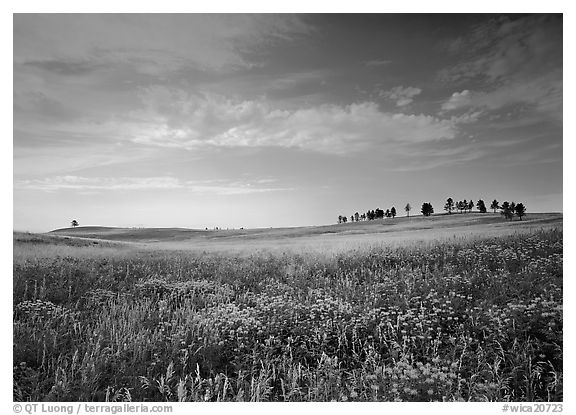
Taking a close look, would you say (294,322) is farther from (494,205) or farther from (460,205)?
(494,205)

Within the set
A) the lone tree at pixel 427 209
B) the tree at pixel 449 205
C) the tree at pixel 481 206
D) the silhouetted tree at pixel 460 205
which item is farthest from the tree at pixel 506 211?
the lone tree at pixel 427 209

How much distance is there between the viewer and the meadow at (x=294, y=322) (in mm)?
3414

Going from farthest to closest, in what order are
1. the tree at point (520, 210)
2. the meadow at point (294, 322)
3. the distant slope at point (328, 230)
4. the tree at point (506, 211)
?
the distant slope at point (328, 230) → the tree at point (506, 211) → the tree at point (520, 210) → the meadow at point (294, 322)

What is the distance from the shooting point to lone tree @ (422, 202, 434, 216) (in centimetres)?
482

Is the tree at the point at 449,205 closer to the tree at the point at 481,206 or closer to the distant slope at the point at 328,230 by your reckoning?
the distant slope at the point at 328,230

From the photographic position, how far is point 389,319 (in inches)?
153

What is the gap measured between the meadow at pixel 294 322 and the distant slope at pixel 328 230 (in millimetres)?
100

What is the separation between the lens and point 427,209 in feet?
15.9

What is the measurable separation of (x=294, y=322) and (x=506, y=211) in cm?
273

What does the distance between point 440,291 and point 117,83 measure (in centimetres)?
424

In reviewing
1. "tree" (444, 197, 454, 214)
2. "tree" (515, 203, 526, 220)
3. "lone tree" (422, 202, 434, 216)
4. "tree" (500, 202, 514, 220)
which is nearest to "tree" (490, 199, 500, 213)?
"tree" (500, 202, 514, 220)

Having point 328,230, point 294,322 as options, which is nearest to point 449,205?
point 328,230

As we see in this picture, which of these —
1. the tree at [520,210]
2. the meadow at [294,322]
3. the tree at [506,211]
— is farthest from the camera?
the tree at [506,211]
